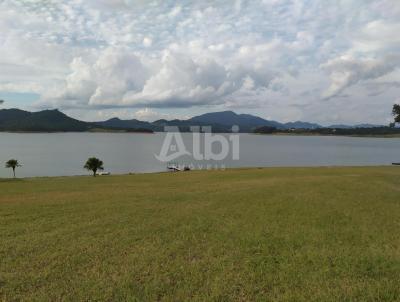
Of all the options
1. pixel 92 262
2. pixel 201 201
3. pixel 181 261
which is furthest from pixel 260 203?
pixel 92 262

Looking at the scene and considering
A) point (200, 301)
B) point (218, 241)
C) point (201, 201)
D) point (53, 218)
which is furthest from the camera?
point (201, 201)

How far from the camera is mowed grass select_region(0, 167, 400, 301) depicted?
22.1 ft

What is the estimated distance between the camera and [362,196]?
685 inches

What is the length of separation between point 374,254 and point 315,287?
2.96 meters

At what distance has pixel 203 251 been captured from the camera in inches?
356

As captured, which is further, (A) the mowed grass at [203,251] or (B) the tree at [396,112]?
(B) the tree at [396,112]

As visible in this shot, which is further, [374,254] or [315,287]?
[374,254]

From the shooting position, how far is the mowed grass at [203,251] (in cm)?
674

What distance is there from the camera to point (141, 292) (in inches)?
263

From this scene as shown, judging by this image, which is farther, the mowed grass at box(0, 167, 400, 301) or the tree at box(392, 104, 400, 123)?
the tree at box(392, 104, 400, 123)

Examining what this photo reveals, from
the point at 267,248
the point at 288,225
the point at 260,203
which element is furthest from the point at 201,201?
the point at 267,248

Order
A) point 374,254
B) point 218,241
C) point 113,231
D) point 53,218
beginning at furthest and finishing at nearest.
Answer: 1. point 53,218
2. point 113,231
3. point 218,241
4. point 374,254

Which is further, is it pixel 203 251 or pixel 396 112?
pixel 396 112

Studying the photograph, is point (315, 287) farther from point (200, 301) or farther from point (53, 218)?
point (53, 218)
